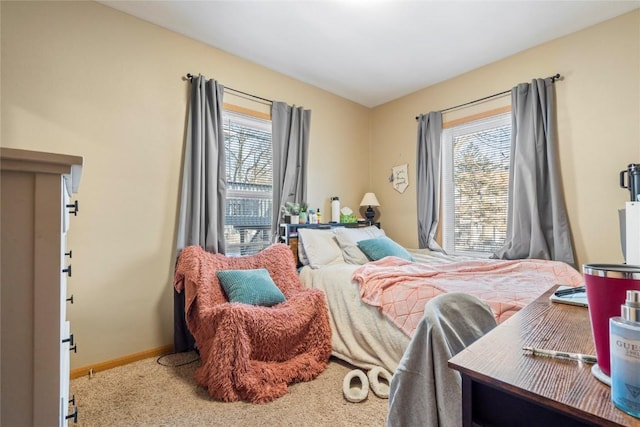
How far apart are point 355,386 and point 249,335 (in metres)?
0.73

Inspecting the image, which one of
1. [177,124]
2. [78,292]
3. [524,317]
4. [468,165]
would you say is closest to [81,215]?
[78,292]

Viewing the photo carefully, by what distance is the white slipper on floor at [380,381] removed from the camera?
1793mm

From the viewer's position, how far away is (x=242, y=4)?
7.42ft

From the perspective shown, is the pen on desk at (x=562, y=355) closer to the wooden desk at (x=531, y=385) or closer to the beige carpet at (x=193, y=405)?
the wooden desk at (x=531, y=385)

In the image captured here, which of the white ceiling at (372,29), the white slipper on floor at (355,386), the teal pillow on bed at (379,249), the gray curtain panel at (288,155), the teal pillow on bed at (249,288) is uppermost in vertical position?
the white ceiling at (372,29)

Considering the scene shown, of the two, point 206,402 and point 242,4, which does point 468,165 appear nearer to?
point 242,4

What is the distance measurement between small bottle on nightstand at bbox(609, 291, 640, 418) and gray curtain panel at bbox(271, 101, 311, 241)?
2772mm

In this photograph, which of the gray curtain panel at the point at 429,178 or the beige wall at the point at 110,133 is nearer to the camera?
the beige wall at the point at 110,133

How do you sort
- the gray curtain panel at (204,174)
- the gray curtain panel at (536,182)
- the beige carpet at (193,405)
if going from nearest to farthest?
the beige carpet at (193,405), the gray curtain panel at (204,174), the gray curtain panel at (536,182)

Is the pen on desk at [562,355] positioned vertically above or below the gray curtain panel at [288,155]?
below

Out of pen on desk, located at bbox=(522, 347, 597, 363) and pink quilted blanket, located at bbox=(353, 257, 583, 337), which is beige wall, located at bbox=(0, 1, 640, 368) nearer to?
pink quilted blanket, located at bbox=(353, 257, 583, 337)

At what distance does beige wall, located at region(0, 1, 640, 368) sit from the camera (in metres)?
2.01

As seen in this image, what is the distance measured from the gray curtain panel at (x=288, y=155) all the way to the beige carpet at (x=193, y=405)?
152 centimetres

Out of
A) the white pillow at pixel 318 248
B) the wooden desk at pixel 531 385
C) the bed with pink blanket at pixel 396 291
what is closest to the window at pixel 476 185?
the bed with pink blanket at pixel 396 291
